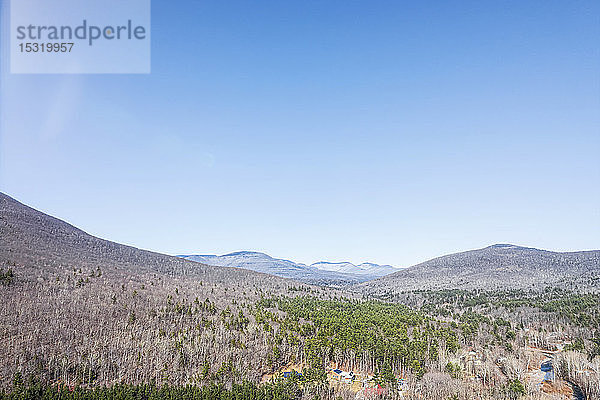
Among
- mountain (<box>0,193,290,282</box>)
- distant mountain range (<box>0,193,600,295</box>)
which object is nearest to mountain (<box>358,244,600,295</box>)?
distant mountain range (<box>0,193,600,295</box>)

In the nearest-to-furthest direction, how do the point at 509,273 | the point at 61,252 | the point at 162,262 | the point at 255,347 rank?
the point at 255,347, the point at 61,252, the point at 162,262, the point at 509,273

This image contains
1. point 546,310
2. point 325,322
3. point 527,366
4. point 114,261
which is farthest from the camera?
point 114,261

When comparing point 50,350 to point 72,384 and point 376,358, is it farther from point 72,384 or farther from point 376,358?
point 376,358

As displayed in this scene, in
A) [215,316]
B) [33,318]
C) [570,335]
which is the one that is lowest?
[570,335]

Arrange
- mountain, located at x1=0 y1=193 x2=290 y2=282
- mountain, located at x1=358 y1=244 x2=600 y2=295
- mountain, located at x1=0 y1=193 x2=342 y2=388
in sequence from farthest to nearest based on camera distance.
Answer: mountain, located at x1=358 y1=244 x2=600 y2=295 < mountain, located at x1=0 y1=193 x2=290 y2=282 < mountain, located at x1=0 y1=193 x2=342 y2=388

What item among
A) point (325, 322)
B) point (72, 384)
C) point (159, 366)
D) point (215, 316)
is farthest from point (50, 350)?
point (325, 322)

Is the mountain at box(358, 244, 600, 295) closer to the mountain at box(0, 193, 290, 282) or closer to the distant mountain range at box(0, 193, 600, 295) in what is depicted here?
the distant mountain range at box(0, 193, 600, 295)

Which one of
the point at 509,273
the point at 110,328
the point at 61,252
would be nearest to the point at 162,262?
the point at 61,252

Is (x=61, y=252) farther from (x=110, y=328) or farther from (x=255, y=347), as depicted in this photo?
(x=255, y=347)

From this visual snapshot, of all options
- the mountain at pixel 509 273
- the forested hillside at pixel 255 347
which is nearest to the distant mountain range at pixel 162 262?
the mountain at pixel 509 273
